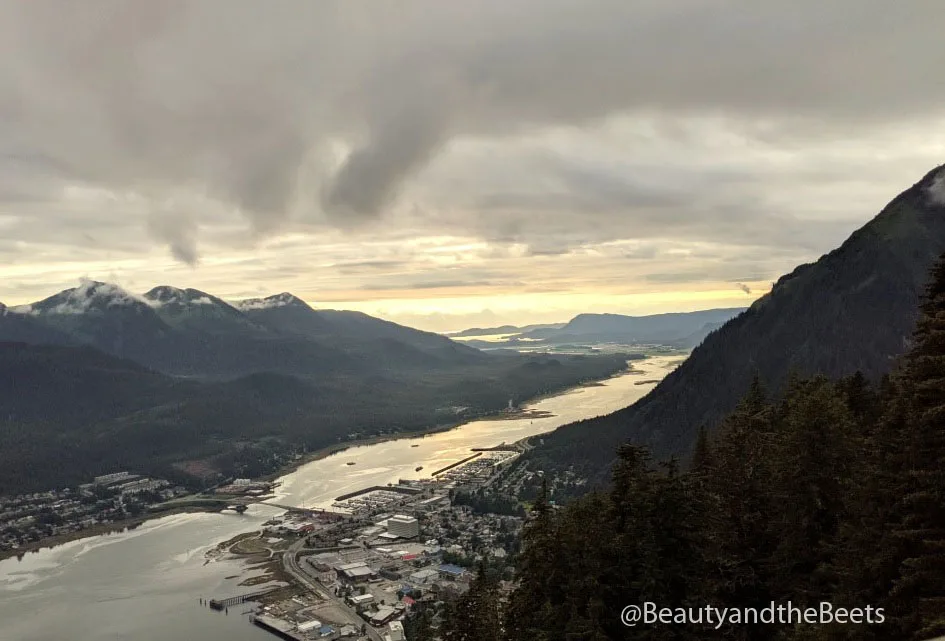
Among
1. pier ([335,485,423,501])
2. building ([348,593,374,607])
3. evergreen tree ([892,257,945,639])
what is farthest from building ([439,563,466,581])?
evergreen tree ([892,257,945,639])

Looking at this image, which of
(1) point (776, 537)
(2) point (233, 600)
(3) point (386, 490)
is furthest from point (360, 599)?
(1) point (776, 537)

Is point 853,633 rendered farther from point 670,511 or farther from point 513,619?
point 513,619

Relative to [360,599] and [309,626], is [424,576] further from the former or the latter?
[309,626]

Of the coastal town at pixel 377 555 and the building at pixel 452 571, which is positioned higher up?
the building at pixel 452 571

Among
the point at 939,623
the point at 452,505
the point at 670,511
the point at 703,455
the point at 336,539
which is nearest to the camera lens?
the point at 939,623

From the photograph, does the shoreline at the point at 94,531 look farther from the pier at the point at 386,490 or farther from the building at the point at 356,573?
the building at the point at 356,573

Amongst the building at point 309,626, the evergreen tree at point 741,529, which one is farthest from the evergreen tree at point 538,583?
the building at point 309,626

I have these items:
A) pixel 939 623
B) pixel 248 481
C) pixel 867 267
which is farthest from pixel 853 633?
pixel 248 481
